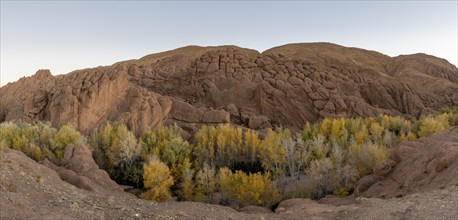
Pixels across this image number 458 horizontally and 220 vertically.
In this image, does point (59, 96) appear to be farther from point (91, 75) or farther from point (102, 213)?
point (102, 213)

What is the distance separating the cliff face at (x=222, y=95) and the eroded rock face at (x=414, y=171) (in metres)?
27.6

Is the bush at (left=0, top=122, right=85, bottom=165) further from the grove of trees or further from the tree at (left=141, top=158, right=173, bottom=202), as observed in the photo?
the tree at (left=141, top=158, right=173, bottom=202)

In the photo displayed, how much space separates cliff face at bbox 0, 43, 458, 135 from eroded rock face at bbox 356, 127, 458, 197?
2758cm

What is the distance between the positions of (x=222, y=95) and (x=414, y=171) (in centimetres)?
4061

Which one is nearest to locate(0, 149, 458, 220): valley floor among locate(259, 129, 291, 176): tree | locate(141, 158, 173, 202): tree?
locate(141, 158, 173, 202): tree

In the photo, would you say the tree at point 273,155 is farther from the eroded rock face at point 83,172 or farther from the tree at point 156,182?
the eroded rock face at point 83,172

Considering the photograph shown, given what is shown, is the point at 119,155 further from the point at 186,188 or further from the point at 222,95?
the point at 222,95

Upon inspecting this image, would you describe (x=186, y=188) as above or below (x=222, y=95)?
below

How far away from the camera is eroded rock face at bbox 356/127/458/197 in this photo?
64.1ft

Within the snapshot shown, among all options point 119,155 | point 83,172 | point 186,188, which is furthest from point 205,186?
point 83,172

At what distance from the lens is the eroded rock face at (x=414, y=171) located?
19.5 meters

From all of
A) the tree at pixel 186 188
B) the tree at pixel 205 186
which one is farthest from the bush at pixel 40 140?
the tree at pixel 205 186

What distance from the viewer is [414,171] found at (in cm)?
2217

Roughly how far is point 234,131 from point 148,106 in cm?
1207
